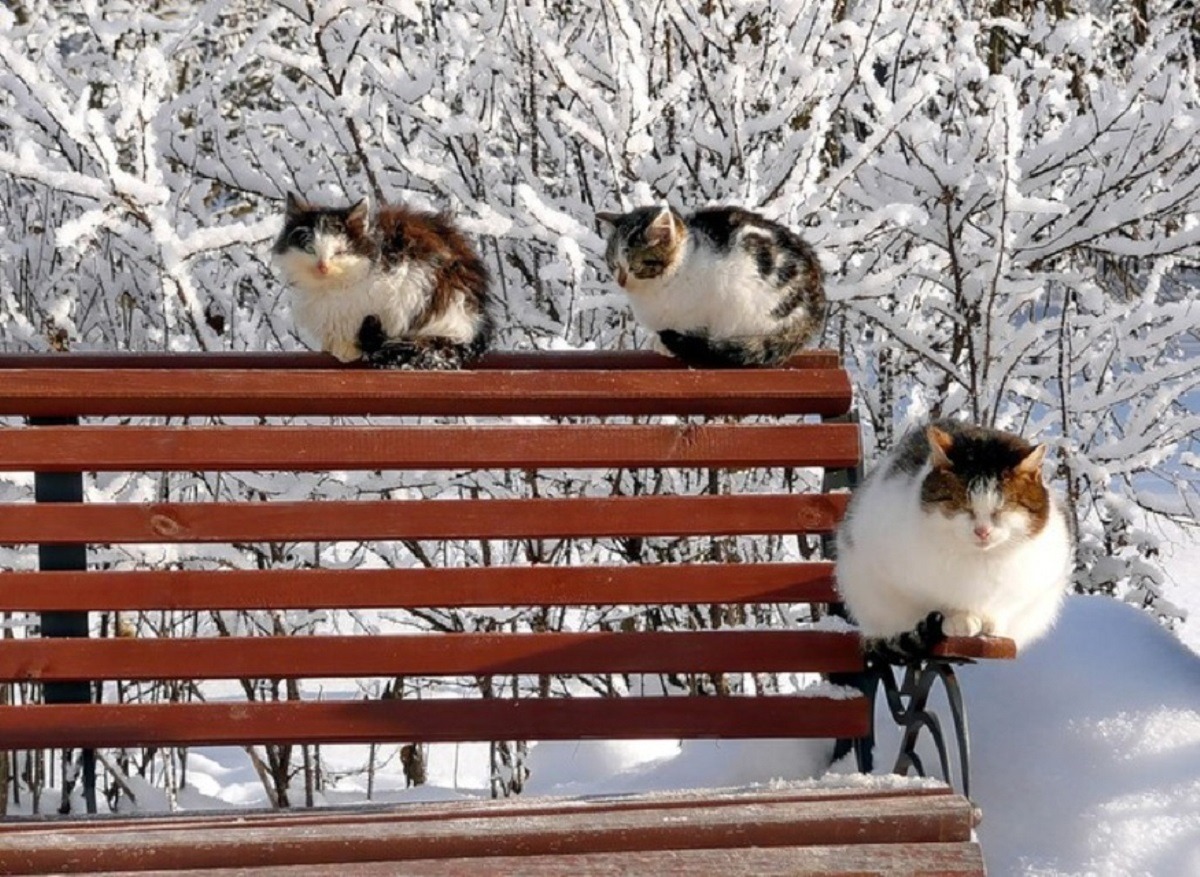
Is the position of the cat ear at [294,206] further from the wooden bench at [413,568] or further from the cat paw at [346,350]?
the wooden bench at [413,568]

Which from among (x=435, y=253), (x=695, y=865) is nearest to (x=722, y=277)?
(x=435, y=253)

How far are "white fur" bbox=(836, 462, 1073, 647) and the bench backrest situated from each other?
182 mm

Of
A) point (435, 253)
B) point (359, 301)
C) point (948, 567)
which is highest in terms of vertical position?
point (435, 253)

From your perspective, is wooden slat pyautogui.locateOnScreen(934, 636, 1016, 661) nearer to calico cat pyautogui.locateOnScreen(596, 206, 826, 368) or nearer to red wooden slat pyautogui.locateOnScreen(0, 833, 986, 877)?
red wooden slat pyautogui.locateOnScreen(0, 833, 986, 877)

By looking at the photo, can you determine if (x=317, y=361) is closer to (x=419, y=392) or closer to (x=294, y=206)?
(x=419, y=392)

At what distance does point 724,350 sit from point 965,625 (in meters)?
1.09

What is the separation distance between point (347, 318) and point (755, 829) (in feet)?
7.09

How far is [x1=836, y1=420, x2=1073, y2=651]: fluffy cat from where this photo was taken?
2.99 metres

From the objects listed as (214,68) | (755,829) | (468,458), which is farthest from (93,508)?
(214,68)

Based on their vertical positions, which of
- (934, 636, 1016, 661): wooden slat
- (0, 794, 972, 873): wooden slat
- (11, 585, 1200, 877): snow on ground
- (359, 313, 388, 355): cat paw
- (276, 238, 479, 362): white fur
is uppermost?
(276, 238, 479, 362): white fur

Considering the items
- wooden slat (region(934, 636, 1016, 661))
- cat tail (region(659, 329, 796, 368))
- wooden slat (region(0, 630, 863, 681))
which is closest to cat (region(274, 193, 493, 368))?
cat tail (region(659, 329, 796, 368))

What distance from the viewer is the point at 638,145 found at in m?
4.50

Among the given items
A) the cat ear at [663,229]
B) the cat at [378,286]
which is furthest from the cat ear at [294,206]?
the cat ear at [663,229]

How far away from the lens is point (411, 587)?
3.27m
